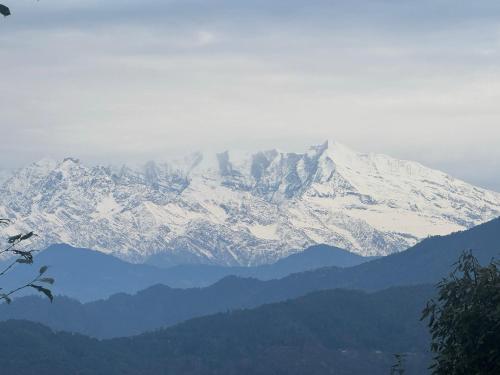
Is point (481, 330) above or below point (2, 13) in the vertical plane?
below

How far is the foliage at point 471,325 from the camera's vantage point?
152 feet

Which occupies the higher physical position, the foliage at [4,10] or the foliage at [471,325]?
the foliage at [4,10]

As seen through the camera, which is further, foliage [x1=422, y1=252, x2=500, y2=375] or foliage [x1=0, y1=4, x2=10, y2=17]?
foliage [x1=422, y1=252, x2=500, y2=375]

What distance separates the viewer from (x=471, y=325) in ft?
154

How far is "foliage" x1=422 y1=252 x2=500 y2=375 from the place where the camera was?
46438mm

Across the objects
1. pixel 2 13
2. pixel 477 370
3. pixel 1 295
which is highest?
pixel 2 13

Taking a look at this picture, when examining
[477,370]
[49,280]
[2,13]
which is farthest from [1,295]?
[477,370]

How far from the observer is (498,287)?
1879 inches

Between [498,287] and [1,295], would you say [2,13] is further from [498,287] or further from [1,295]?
[498,287]

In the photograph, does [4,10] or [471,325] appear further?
[471,325]

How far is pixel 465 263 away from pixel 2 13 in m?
24.2

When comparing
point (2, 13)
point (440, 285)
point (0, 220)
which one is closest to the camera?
point (2, 13)

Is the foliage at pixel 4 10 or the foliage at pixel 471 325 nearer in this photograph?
the foliage at pixel 4 10

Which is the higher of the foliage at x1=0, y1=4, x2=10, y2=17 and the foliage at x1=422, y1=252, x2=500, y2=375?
the foliage at x1=0, y1=4, x2=10, y2=17
